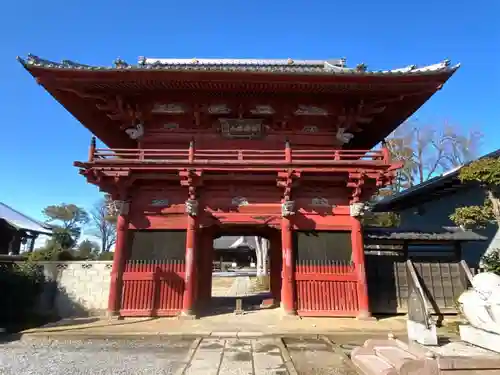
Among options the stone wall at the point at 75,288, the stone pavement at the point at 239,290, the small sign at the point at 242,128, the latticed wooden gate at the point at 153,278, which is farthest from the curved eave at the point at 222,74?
the stone pavement at the point at 239,290

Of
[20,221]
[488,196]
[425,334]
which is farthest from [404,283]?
[20,221]

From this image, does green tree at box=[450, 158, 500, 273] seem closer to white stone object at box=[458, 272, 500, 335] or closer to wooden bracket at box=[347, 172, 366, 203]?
wooden bracket at box=[347, 172, 366, 203]

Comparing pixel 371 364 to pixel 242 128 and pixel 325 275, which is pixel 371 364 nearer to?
pixel 325 275

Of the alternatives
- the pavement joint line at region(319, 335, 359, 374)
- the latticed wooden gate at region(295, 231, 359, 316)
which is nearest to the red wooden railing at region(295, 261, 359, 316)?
the latticed wooden gate at region(295, 231, 359, 316)

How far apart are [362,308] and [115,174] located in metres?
9.50

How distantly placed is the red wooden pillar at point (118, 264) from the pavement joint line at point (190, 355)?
3834mm

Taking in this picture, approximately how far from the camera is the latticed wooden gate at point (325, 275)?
10586 millimetres

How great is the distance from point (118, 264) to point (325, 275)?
711 cm

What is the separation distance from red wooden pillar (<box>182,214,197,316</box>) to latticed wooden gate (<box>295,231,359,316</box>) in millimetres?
3558

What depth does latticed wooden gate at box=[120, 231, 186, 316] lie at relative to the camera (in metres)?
10.6

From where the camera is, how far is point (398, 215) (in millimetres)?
21781

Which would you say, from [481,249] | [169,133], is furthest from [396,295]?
[169,133]

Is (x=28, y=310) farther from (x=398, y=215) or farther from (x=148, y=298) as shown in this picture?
(x=398, y=215)

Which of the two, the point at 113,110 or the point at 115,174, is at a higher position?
the point at 113,110
